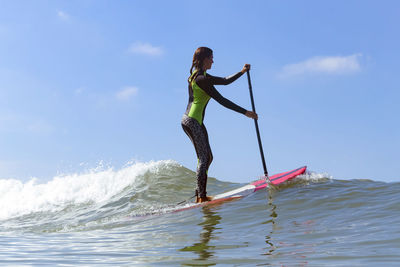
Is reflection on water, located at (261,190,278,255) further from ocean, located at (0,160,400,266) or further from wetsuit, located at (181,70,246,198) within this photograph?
wetsuit, located at (181,70,246,198)

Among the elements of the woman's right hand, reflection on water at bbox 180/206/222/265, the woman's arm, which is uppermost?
the woman's arm

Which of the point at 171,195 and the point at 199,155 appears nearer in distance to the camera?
the point at 199,155

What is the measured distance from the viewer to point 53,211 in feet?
33.7

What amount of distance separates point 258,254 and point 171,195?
6334mm

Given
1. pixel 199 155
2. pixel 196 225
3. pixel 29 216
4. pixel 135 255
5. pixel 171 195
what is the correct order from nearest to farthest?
Result: pixel 135 255
pixel 196 225
pixel 199 155
pixel 171 195
pixel 29 216

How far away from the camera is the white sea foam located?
36.0ft

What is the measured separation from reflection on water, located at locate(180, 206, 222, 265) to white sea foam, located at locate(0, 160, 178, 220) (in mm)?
5253

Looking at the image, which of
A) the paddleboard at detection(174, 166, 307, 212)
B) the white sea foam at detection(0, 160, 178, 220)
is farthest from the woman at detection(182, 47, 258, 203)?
the white sea foam at detection(0, 160, 178, 220)

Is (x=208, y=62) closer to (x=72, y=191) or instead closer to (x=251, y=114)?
(x=251, y=114)

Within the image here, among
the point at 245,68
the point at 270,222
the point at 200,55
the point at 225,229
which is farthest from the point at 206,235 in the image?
the point at 245,68

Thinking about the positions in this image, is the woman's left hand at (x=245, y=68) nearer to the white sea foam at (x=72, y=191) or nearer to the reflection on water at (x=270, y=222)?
the reflection on water at (x=270, y=222)

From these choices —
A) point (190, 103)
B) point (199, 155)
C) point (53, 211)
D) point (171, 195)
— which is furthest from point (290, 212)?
point (53, 211)

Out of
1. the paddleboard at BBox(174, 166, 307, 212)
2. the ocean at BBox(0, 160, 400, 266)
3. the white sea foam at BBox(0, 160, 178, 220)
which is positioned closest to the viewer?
the ocean at BBox(0, 160, 400, 266)

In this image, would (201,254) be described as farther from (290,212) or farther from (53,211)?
(53,211)
